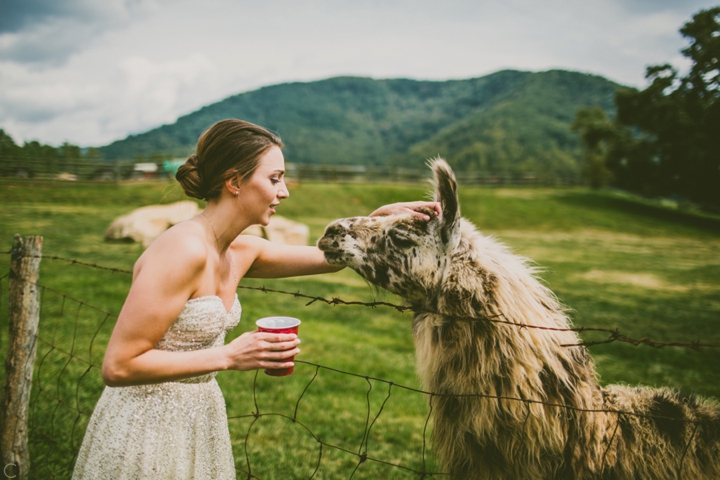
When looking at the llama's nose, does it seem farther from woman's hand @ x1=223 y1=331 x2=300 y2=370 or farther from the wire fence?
woman's hand @ x1=223 y1=331 x2=300 y2=370

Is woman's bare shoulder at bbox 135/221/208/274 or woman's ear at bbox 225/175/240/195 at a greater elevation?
woman's ear at bbox 225/175/240/195

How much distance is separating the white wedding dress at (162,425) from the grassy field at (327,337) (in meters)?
0.64

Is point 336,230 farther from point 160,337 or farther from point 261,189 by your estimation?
point 160,337

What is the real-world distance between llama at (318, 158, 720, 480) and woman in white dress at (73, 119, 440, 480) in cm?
77

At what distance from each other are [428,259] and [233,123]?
1.10 meters

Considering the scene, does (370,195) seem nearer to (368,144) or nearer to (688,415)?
(688,415)

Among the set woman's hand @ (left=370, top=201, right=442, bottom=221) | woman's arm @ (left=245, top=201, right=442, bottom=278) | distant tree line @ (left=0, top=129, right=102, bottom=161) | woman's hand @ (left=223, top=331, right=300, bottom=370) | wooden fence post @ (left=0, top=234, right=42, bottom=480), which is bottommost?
wooden fence post @ (left=0, top=234, right=42, bottom=480)

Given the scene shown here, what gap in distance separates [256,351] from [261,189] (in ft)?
2.21

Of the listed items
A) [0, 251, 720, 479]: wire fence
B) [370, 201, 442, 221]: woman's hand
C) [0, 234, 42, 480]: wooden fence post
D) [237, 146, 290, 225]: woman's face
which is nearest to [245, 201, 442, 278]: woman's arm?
[370, 201, 442, 221]: woman's hand

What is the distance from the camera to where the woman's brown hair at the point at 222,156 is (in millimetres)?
1757

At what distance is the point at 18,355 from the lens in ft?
9.82

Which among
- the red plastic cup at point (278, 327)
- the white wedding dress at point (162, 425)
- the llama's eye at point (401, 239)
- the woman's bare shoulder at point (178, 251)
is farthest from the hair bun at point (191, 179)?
the llama's eye at point (401, 239)

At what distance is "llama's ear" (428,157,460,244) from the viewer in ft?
6.04

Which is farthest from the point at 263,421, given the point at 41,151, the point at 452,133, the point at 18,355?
the point at 452,133
